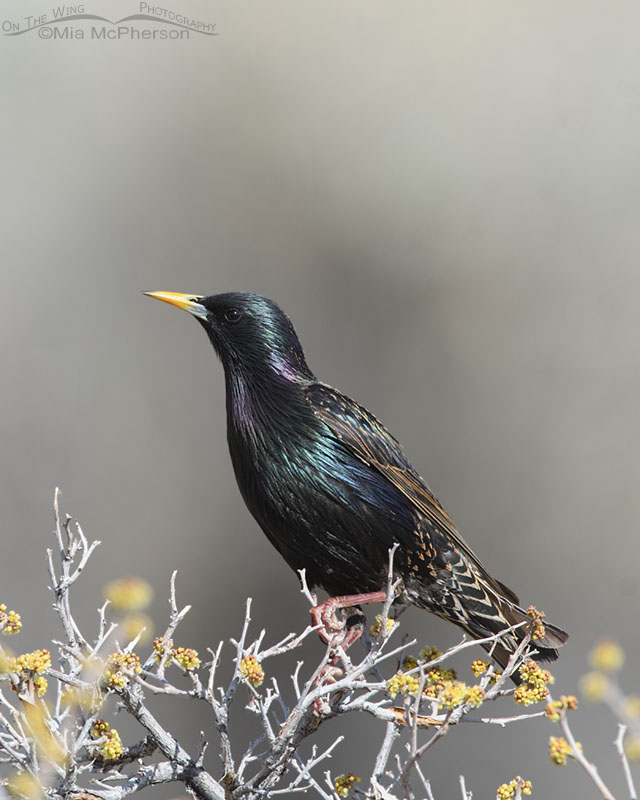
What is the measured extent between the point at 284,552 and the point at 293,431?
334 mm


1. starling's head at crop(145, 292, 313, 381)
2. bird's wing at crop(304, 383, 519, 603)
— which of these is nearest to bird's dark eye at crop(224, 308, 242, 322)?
starling's head at crop(145, 292, 313, 381)

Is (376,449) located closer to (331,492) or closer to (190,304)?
(331,492)

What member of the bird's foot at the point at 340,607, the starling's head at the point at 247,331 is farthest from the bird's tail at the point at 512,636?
the starling's head at the point at 247,331

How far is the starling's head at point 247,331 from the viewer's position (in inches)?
99.9

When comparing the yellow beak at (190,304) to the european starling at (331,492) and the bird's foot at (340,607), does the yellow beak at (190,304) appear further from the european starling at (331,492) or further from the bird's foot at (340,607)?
the bird's foot at (340,607)

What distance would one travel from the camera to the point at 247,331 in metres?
2.55

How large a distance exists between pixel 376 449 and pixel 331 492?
9.7 inches

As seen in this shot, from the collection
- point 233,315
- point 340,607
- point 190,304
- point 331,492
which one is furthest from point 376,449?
point 190,304

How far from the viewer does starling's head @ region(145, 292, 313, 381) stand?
254cm

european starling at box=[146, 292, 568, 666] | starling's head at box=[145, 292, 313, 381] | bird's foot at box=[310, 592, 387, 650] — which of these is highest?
starling's head at box=[145, 292, 313, 381]

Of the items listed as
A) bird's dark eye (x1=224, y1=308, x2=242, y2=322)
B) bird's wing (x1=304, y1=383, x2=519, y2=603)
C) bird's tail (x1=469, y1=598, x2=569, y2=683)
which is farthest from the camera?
bird's dark eye (x1=224, y1=308, x2=242, y2=322)

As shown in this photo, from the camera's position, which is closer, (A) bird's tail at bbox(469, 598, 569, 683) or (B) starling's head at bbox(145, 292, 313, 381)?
(A) bird's tail at bbox(469, 598, 569, 683)

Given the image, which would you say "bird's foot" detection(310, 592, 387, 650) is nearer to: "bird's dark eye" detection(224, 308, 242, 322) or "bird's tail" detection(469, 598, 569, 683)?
"bird's tail" detection(469, 598, 569, 683)

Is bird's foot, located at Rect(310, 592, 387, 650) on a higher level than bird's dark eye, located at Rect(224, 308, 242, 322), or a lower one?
lower
